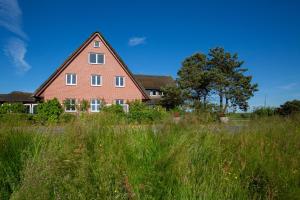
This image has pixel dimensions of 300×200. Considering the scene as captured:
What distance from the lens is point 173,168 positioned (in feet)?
10.6

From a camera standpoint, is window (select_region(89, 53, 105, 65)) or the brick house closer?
the brick house

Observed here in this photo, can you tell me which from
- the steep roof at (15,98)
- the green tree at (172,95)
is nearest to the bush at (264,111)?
the green tree at (172,95)

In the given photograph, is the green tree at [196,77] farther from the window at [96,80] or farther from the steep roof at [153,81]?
the window at [96,80]

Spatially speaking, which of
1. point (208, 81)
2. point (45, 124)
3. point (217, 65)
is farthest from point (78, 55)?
point (45, 124)

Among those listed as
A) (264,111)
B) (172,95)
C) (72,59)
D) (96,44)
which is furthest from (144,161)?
(172,95)

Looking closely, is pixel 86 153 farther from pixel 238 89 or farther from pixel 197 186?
pixel 238 89

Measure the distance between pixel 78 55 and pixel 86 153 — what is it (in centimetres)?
3262

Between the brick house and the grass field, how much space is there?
28810 mm

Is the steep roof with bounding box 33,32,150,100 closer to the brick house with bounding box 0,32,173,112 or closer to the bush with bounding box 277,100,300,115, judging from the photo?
the brick house with bounding box 0,32,173,112

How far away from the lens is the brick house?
3316 centimetres

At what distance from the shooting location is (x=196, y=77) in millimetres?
42000

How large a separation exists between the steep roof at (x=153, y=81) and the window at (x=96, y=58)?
1942cm

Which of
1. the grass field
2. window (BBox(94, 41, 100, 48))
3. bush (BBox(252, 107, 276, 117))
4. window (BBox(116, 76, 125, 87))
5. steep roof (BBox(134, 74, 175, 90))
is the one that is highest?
window (BBox(94, 41, 100, 48))

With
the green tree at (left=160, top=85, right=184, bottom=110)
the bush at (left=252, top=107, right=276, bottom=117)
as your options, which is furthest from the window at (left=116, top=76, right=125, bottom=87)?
the bush at (left=252, top=107, right=276, bottom=117)
